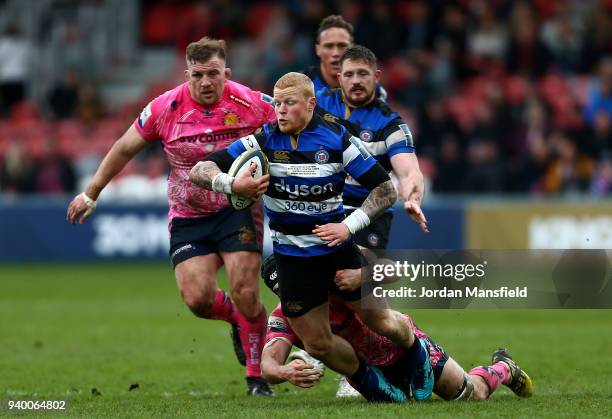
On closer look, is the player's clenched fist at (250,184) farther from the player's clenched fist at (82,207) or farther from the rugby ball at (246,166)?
the player's clenched fist at (82,207)

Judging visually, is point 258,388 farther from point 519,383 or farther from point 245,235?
point 519,383

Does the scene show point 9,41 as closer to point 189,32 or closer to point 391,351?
Result: point 189,32

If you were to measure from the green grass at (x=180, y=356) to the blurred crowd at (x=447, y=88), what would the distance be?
477cm

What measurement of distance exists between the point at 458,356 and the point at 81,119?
15399mm

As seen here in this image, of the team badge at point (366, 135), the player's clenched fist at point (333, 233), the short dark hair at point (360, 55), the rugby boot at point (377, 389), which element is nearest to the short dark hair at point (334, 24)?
the short dark hair at point (360, 55)

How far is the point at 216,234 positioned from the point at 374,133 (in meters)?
1.51

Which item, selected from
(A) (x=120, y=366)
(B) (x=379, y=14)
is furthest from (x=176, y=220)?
(B) (x=379, y=14)

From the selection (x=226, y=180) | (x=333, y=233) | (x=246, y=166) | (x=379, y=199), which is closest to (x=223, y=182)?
(x=226, y=180)

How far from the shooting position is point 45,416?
26.8 feet

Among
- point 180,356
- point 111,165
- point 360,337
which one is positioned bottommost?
point 180,356

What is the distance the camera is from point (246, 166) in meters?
8.02

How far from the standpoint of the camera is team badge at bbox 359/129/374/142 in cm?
957

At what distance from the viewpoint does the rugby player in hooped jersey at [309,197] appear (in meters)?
8.12

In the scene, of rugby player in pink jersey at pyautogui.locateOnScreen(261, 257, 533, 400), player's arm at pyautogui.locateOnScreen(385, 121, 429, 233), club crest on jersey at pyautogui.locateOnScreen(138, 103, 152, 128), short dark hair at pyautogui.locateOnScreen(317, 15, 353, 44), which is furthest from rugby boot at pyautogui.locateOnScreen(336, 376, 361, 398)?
short dark hair at pyautogui.locateOnScreen(317, 15, 353, 44)
